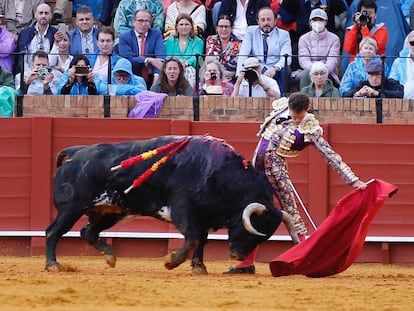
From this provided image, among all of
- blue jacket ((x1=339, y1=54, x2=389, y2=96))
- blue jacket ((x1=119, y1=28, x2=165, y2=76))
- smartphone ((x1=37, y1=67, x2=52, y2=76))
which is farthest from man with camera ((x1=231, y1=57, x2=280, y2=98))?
smartphone ((x1=37, y1=67, x2=52, y2=76))

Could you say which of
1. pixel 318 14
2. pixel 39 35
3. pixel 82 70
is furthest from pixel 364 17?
pixel 39 35

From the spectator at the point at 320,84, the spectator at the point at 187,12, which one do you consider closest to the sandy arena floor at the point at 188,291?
the spectator at the point at 320,84

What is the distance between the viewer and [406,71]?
45.2 ft

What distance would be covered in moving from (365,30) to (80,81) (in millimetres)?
2915

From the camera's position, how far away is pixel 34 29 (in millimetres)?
14578

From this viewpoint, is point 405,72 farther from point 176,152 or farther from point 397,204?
point 176,152

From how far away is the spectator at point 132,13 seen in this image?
48.0 ft

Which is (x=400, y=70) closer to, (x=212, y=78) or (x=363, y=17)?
(x=363, y=17)

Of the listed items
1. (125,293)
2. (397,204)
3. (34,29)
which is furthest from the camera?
(34,29)

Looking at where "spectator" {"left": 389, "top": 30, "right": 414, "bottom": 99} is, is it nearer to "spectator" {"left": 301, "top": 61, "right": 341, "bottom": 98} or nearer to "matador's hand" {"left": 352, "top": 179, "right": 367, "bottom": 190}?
"spectator" {"left": 301, "top": 61, "right": 341, "bottom": 98}

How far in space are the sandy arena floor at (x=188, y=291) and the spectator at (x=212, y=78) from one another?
2.76 metres

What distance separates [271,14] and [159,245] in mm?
2555

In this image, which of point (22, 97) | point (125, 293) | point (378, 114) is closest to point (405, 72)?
point (378, 114)

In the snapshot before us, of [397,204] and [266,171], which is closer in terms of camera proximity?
[266,171]
